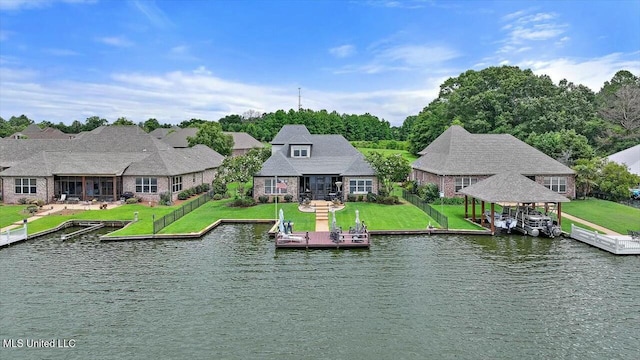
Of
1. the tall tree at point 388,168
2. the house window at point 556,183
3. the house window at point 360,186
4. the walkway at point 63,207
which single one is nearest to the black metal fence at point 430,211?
the tall tree at point 388,168

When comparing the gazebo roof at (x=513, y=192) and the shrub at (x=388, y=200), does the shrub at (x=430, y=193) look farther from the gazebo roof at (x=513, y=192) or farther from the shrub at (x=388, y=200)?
the gazebo roof at (x=513, y=192)

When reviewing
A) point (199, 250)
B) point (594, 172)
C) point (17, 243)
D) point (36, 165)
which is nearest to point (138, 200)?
point (36, 165)

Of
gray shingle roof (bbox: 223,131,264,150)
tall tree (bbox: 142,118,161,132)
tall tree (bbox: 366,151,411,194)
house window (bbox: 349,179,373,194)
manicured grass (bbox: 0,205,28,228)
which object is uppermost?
tall tree (bbox: 142,118,161,132)

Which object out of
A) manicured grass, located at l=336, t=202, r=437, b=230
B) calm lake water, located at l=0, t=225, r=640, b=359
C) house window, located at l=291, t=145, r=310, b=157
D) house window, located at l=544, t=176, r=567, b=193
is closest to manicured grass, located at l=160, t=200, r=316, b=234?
manicured grass, located at l=336, t=202, r=437, b=230

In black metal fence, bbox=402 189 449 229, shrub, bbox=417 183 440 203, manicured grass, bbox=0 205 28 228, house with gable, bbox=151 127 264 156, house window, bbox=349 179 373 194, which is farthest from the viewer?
house with gable, bbox=151 127 264 156

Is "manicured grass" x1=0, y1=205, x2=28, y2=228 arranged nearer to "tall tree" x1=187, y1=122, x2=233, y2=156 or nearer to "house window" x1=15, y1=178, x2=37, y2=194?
"house window" x1=15, y1=178, x2=37, y2=194

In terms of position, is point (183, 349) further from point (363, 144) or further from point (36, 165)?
point (363, 144)
